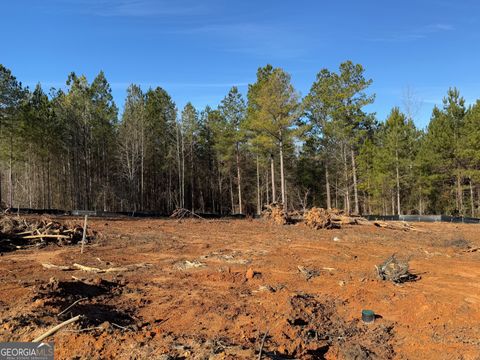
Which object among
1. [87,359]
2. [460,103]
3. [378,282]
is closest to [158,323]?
[87,359]

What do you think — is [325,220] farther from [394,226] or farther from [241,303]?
[241,303]

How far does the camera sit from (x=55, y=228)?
1519cm

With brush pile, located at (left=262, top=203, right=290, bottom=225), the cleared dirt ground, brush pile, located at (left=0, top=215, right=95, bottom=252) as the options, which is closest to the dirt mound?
the cleared dirt ground

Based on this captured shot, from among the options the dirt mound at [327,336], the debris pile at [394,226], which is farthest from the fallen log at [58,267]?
the debris pile at [394,226]

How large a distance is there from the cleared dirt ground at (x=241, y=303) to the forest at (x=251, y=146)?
17.0m

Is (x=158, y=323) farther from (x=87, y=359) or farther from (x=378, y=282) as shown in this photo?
(x=378, y=282)

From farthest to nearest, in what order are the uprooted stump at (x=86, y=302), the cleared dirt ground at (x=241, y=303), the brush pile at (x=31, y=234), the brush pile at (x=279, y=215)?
the brush pile at (x=279, y=215) < the brush pile at (x=31, y=234) < the uprooted stump at (x=86, y=302) < the cleared dirt ground at (x=241, y=303)

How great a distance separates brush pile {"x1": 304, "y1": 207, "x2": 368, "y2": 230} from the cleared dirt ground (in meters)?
6.05

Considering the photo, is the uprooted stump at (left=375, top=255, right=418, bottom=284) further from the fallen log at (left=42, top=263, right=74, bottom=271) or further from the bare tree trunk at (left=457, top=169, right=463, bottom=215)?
the bare tree trunk at (left=457, top=169, right=463, bottom=215)

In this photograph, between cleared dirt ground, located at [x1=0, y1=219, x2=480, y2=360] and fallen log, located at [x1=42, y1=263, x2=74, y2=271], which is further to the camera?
fallen log, located at [x1=42, y1=263, x2=74, y2=271]

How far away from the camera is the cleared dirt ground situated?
4832 millimetres

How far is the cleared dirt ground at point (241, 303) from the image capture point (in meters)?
4.83

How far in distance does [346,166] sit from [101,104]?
24860 mm

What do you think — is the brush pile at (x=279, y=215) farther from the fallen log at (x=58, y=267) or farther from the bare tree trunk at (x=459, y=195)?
the bare tree trunk at (x=459, y=195)
